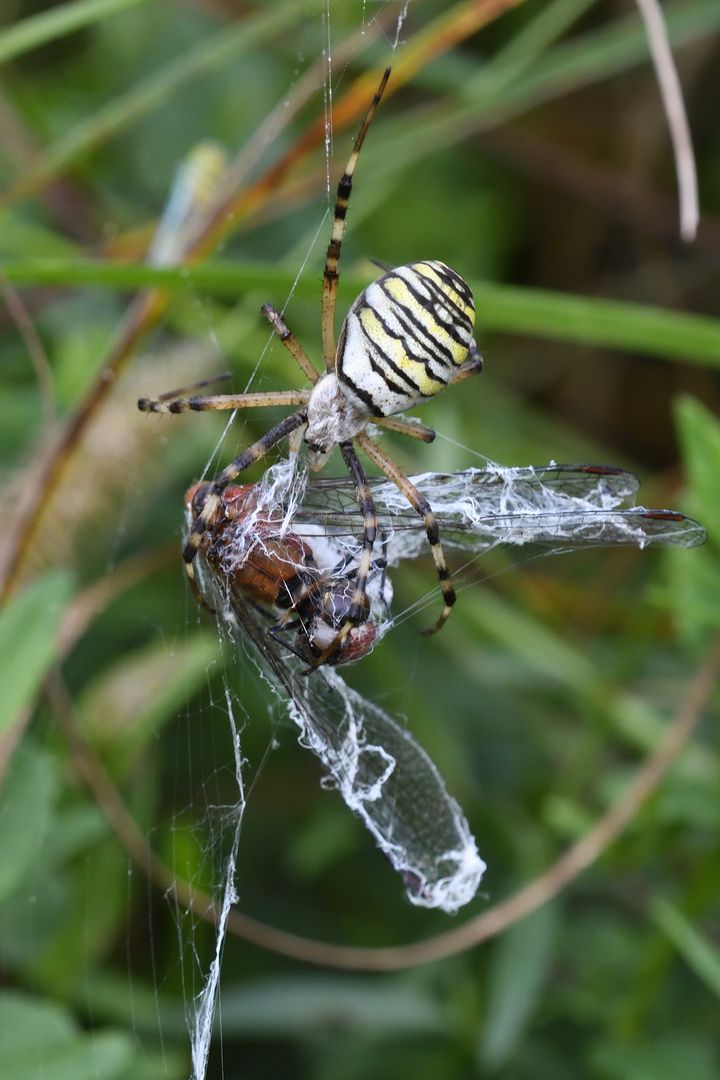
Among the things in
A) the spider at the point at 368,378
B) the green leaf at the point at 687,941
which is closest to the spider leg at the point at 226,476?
the spider at the point at 368,378

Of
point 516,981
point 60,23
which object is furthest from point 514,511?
point 60,23

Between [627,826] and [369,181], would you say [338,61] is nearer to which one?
[369,181]

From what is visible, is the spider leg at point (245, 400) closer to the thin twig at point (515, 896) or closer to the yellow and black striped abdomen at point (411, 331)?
the yellow and black striped abdomen at point (411, 331)

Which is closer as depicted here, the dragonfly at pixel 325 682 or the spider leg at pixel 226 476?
the dragonfly at pixel 325 682

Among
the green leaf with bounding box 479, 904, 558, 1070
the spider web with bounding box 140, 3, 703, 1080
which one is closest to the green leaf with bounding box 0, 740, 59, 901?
the spider web with bounding box 140, 3, 703, 1080

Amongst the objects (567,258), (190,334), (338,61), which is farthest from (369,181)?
(567,258)

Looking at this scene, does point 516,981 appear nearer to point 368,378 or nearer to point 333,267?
point 368,378

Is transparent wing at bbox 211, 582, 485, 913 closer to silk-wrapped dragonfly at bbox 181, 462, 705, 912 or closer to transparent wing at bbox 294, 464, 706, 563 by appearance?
silk-wrapped dragonfly at bbox 181, 462, 705, 912
